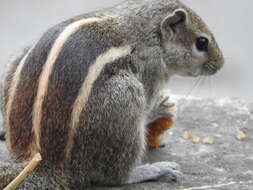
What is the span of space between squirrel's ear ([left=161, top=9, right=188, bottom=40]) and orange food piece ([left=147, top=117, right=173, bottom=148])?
65 centimetres

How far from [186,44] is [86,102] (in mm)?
1120

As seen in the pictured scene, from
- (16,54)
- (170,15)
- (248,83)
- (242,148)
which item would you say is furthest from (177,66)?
(248,83)

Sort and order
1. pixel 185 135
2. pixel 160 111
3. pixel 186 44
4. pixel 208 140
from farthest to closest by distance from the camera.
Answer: pixel 185 135 → pixel 208 140 → pixel 160 111 → pixel 186 44

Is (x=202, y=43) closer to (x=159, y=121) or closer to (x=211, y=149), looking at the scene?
(x=159, y=121)

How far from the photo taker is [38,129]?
4.17 m

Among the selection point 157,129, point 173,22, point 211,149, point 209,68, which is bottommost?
point 211,149

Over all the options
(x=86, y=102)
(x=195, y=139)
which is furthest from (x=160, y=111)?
(x=86, y=102)

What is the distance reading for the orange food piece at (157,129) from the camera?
5.10 metres

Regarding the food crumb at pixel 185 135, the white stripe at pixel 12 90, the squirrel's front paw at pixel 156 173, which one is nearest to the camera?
the white stripe at pixel 12 90

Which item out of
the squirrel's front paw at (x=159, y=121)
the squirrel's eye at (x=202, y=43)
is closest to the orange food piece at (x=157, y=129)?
the squirrel's front paw at (x=159, y=121)

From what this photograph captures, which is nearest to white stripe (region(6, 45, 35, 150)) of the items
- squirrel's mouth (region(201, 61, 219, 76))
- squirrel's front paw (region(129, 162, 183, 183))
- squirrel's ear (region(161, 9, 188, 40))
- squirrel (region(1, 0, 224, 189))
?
squirrel (region(1, 0, 224, 189))

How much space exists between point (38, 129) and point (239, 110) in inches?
90.4

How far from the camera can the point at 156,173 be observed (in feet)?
15.4

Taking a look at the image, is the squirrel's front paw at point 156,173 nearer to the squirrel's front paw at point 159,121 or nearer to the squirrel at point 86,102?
the squirrel at point 86,102
